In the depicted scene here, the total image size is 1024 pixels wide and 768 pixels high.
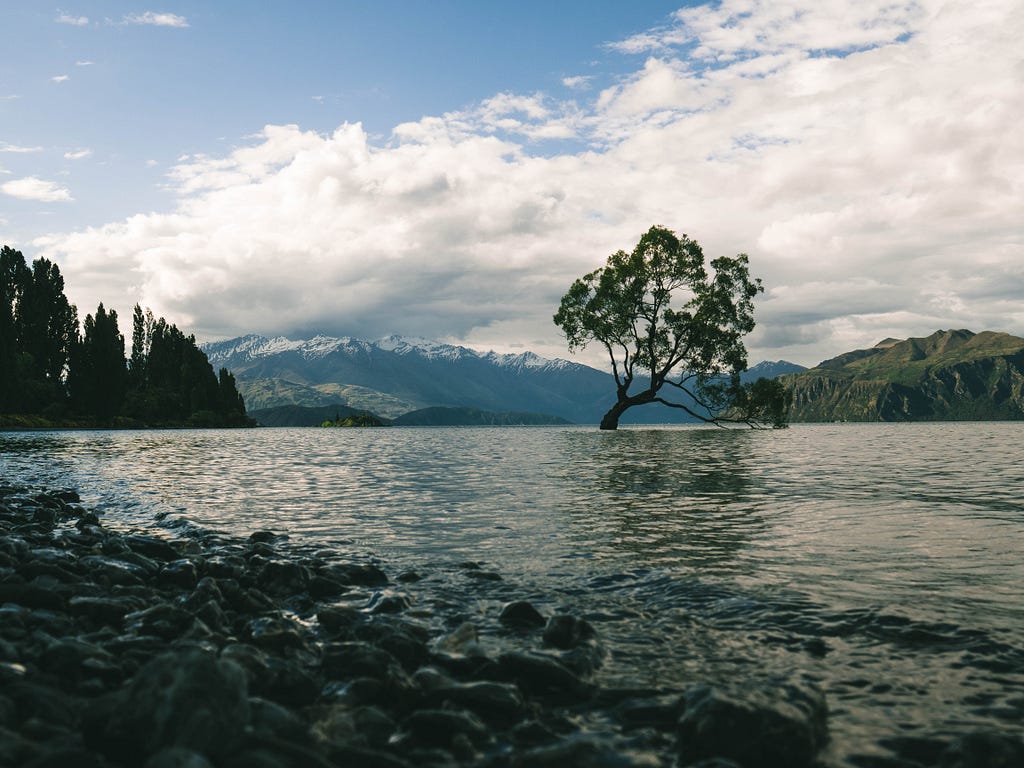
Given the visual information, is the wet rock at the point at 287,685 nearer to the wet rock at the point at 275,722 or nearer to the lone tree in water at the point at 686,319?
the wet rock at the point at 275,722

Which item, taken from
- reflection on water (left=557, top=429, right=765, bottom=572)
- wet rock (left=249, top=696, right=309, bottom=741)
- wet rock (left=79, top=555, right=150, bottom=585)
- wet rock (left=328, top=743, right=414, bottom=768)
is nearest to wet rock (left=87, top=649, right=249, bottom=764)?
wet rock (left=249, top=696, right=309, bottom=741)

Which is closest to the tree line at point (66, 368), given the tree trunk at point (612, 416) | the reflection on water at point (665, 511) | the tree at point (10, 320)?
the tree at point (10, 320)

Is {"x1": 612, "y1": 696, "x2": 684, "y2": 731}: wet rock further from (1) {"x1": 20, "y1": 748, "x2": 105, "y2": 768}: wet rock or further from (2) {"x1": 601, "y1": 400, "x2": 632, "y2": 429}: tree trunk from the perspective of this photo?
(2) {"x1": 601, "y1": 400, "x2": 632, "y2": 429}: tree trunk

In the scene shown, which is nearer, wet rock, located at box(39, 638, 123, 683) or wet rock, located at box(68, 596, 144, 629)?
wet rock, located at box(39, 638, 123, 683)

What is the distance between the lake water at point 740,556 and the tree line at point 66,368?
114373 mm

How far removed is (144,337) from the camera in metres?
178

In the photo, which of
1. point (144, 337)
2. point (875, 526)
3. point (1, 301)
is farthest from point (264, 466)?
point (144, 337)

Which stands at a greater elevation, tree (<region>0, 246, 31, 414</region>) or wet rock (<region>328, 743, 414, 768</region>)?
tree (<region>0, 246, 31, 414</region>)

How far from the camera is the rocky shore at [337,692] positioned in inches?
192

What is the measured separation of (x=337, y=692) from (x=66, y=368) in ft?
518

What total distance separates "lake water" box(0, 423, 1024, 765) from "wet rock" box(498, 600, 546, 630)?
673mm

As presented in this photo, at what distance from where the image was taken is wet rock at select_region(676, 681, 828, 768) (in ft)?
16.8

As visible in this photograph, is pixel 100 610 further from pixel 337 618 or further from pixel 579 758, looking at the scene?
pixel 579 758

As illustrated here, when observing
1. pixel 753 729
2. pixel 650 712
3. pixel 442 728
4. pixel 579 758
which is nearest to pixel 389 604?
pixel 442 728
